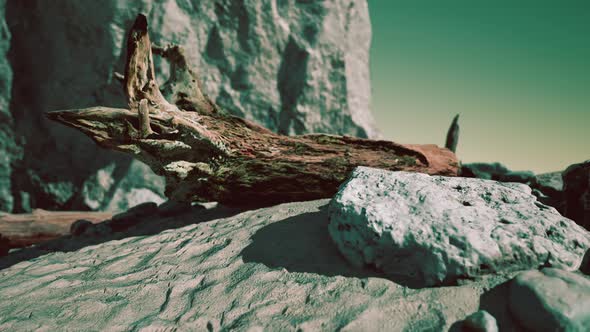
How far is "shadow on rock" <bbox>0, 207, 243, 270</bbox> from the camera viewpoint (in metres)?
3.17

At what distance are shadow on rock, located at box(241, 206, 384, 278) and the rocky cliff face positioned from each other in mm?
5753

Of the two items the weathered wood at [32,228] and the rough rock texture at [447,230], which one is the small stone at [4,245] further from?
the rough rock texture at [447,230]

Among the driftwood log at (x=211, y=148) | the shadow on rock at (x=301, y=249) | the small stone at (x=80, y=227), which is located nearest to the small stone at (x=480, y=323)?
the shadow on rock at (x=301, y=249)

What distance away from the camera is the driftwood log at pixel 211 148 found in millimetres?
2709

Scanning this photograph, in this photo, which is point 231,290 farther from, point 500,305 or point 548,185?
point 548,185

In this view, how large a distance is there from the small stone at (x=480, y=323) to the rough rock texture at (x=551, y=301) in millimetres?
139

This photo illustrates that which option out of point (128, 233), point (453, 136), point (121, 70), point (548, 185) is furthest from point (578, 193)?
point (121, 70)

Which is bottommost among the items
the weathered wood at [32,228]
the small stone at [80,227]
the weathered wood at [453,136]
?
the weathered wood at [32,228]

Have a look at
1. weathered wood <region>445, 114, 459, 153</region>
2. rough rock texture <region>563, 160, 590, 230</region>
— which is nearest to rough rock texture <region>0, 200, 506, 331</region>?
rough rock texture <region>563, 160, 590, 230</region>

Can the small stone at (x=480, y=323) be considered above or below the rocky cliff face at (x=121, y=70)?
below

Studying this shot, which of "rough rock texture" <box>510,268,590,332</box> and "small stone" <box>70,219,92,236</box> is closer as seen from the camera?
"rough rock texture" <box>510,268,590,332</box>

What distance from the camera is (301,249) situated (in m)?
2.05

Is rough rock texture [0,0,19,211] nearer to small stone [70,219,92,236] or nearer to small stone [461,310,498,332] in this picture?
small stone [70,219,92,236]

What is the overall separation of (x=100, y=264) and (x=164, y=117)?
49.4 inches
